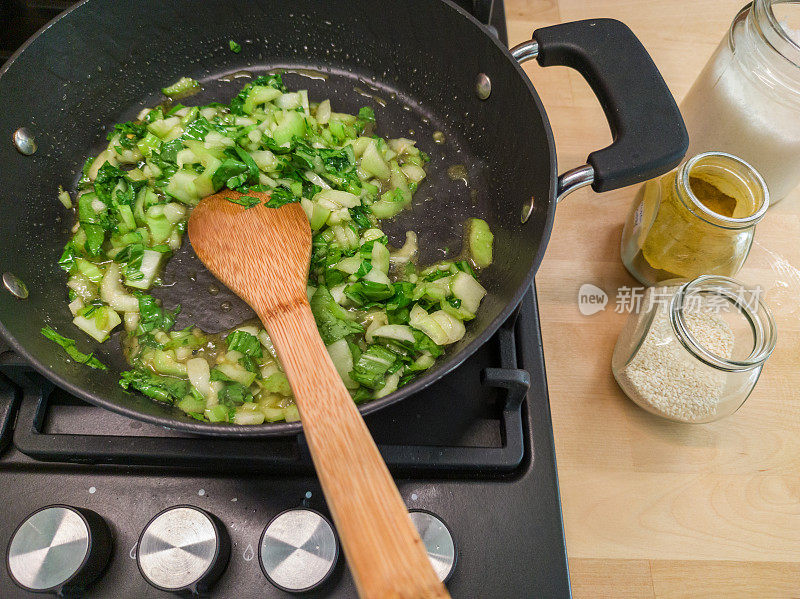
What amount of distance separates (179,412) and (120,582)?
0.76 feet

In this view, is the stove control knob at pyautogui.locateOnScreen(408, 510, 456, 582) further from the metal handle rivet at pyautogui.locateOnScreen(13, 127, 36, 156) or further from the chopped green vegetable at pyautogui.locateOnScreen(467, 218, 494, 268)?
the metal handle rivet at pyautogui.locateOnScreen(13, 127, 36, 156)

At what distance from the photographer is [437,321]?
2.82ft

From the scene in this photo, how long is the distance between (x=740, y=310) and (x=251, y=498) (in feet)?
2.60

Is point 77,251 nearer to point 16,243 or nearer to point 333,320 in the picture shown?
point 16,243

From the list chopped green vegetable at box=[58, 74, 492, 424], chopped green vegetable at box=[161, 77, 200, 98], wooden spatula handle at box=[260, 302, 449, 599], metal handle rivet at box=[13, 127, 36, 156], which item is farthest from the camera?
chopped green vegetable at box=[161, 77, 200, 98]

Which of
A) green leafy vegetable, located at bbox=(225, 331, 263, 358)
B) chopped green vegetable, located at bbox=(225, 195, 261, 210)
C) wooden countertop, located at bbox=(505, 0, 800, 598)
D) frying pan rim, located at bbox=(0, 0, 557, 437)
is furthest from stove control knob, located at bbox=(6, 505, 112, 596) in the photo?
wooden countertop, located at bbox=(505, 0, 800, 598)

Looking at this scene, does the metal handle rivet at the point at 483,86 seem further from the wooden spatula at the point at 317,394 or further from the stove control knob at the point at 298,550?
the stove control knob at the point at 298,550

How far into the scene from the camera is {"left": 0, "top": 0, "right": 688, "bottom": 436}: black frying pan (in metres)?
0.77

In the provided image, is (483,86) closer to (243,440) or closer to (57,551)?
(243,440)

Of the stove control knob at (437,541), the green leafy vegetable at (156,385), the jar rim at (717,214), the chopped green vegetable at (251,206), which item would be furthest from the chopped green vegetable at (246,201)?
the jar rim at (717,214)

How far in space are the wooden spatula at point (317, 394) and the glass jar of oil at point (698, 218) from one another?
1.89 ft

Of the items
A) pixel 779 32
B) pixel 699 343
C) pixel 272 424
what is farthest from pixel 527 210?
pixel 272 424

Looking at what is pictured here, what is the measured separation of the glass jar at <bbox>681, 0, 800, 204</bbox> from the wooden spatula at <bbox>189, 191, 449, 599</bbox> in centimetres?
76

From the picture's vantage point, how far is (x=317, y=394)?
24.8 inches
